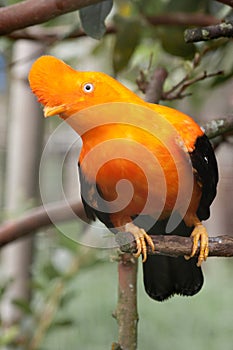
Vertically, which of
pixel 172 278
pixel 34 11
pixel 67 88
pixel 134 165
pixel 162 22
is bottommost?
pixel 172 278

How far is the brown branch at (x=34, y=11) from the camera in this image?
988 mm

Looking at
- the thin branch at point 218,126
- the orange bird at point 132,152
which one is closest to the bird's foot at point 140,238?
the orange bird at point 132,152

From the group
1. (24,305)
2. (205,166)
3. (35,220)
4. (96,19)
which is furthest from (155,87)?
(24,305)

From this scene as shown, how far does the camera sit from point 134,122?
96 cm

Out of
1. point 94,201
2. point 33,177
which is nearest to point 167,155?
point 94,201

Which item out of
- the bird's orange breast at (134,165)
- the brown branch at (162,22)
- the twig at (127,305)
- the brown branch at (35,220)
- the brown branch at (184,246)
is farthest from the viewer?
the brown branch at (162,22)

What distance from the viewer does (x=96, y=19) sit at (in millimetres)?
1170

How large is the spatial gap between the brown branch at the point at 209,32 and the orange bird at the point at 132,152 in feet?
0.44

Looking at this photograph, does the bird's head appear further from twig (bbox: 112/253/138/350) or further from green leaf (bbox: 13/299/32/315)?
green leaf (bbox: 13/299/32/315)

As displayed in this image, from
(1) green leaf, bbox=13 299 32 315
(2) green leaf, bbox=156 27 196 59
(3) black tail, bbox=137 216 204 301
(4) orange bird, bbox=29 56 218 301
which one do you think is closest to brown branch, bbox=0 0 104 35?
(4) orange bird, bbox=29 56 218 301

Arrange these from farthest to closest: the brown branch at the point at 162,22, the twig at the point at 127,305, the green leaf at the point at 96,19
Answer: the brown branch at the point at 162,22 < the green leaf at the point at 96,19 < the twig at the point at 127,305

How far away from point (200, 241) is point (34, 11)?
1.37 ft

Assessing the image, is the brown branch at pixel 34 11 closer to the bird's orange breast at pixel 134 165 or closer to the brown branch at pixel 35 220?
the bird's orange breast at pixel 134 165

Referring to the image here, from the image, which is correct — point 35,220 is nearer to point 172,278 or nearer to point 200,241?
point 172,278
